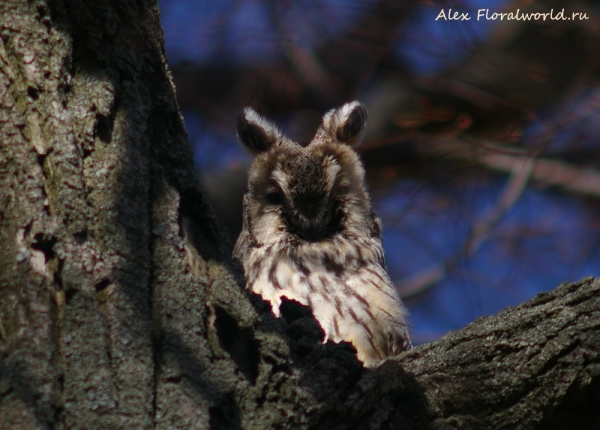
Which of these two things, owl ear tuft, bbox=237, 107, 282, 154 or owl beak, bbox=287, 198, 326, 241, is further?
owl ear tuft, bbox=237, 107, 282, 154

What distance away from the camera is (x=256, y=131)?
9.77 ft

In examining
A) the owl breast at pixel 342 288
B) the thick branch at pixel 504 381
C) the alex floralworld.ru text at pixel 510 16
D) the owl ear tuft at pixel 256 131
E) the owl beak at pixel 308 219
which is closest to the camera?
the thick branch at pixel 504 381

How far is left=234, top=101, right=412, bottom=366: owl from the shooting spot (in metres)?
2.43

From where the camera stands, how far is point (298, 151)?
2.80m

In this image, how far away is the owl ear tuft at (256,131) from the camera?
2961 mm

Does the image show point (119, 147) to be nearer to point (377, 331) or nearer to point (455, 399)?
point (455, 399)

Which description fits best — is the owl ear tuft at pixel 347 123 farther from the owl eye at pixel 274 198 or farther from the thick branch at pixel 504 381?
the thick branch at pixel 504 381

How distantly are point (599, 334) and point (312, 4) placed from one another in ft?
8.88

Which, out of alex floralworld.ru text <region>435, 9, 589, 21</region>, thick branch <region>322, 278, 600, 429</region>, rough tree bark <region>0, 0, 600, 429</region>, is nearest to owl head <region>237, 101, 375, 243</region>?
alex floralworld.ru text <region>435, 9, 589, 21</region>

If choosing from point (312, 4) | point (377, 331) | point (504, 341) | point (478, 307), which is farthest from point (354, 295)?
point (478, 307)

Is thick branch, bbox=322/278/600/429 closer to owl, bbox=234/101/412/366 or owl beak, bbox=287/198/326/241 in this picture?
owl, bbox=234/101/412/366

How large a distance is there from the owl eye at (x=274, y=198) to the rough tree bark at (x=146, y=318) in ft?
4.26

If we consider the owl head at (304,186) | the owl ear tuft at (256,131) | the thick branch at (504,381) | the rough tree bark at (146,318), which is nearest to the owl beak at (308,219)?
the owl head at (304,186)

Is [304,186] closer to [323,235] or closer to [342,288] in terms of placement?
[323,235]
